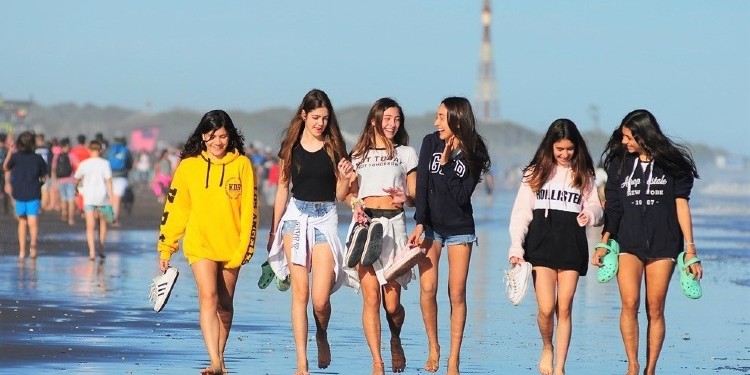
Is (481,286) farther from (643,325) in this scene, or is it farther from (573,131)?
(573,131)

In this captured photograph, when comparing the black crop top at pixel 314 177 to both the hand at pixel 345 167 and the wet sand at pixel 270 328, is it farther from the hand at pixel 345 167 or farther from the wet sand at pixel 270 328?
the wet sand at pixel 270 328

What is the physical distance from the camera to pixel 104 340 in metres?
12.8

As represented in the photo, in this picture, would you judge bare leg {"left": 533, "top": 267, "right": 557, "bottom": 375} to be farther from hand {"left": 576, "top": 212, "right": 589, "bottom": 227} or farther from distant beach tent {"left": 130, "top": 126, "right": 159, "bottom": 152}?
distant beach tent {"left": 130, "top": 126, "right": 159, "bottom": 152}

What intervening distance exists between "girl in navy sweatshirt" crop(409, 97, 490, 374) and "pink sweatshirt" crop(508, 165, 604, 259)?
1.24 feet

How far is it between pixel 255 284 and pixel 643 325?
5674mm

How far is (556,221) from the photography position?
1105cm

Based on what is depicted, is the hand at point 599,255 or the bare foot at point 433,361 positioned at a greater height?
the hand at point 599,255

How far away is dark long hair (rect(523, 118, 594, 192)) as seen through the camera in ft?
36.1

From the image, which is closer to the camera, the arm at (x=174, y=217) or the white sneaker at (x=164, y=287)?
the arm at (x=174, y=217)

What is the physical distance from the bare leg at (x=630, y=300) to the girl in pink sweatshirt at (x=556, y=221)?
27 centimetres

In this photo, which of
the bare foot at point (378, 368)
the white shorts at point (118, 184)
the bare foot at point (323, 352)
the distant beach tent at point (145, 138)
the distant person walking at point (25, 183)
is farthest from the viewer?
the distant beach tent at point (145, 138)

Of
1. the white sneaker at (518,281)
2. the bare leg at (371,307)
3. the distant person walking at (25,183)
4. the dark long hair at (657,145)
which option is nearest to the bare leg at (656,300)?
the dark long hair at (657,145)

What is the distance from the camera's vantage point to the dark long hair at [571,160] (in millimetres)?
11016

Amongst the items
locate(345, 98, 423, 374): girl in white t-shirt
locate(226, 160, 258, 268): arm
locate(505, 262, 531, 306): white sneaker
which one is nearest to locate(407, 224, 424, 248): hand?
locate(345, 98, 423, 374): girl in white t-shirt
